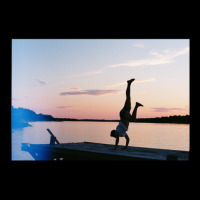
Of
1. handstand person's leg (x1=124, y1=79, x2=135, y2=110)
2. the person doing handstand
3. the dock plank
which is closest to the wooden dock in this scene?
the dock plank

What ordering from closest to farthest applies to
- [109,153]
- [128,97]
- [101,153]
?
[109,153], [101,153], [128,97]

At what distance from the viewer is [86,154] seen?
11062 mm

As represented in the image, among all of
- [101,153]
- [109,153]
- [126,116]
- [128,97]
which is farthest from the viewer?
[126,116]

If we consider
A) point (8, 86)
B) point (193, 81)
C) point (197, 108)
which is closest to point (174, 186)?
point (197, 108)

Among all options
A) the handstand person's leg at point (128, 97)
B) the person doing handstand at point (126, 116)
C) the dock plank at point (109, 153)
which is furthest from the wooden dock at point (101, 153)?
the handstand person's leg at point (128, 97)

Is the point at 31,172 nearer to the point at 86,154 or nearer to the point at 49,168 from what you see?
the point at 49,168

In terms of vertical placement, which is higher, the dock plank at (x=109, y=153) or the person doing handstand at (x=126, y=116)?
the person doing handstand at (x=126, y=116)

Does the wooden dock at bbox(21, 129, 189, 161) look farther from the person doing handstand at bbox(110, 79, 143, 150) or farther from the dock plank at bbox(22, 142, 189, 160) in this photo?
the person doing handstand at bbox(110, 79, 143, 150)

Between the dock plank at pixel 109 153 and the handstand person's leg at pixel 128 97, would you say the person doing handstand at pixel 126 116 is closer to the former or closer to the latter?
the handstand person's leg at pixel 128 97

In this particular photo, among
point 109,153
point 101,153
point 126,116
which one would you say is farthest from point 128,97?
point 101,153

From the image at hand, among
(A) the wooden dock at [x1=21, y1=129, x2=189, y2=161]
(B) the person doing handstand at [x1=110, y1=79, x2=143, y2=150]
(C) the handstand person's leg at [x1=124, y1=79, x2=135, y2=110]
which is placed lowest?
(A) the wooden dock at [x1=21, y1=129, x2=189, y2=161]

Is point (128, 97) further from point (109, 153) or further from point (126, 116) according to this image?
point (109, 153)

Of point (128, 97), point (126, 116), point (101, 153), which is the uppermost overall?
point (128, 97)
